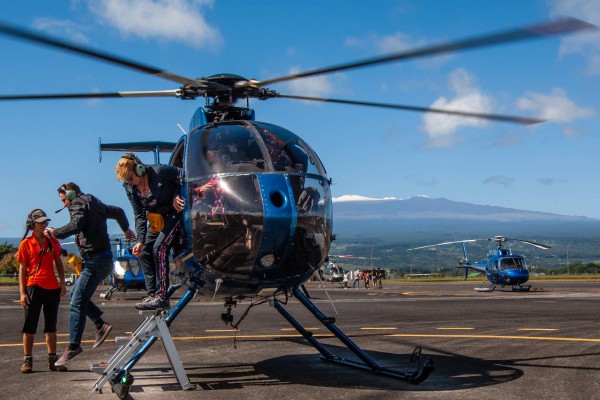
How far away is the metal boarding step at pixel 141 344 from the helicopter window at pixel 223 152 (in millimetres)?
1843

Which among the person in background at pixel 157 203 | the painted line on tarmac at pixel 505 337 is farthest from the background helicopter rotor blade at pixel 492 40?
the painted line on tarmac at pixel 505 337

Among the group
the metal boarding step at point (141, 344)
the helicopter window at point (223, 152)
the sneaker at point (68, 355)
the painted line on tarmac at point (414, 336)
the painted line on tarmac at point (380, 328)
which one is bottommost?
the painted line on tarmac at point (380, 328)

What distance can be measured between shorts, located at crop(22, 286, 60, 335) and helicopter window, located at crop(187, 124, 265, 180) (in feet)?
10.7

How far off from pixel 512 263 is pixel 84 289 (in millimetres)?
34681

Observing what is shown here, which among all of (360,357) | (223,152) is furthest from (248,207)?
(360,357)

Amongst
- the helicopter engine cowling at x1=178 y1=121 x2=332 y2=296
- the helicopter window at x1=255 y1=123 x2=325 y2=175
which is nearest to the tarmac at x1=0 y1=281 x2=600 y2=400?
the helicopter engine cowling at x1=178 y1=121 x2=332 y2=296

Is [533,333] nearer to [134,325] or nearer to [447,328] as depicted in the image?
[447,328]

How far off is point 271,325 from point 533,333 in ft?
20.3

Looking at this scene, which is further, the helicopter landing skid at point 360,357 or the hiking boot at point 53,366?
the hiking boot at point 53,366

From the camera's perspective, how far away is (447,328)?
1568cm

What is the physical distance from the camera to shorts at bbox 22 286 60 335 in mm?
9742

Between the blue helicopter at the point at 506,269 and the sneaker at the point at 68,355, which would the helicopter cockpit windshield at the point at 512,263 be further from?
the sneaker at the point at 68,355

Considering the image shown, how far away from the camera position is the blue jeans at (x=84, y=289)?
9469 millimetres

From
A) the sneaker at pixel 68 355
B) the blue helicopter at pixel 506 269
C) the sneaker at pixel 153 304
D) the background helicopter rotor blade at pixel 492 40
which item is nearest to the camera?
the background helicopter rotor blade at pixel 492 40
